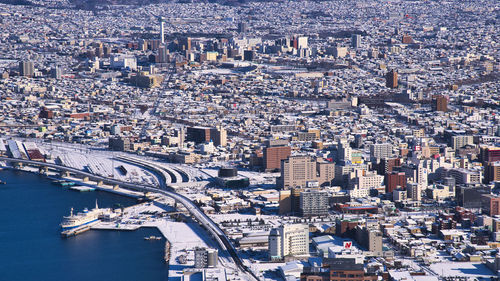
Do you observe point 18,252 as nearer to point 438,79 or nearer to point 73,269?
point 73,269

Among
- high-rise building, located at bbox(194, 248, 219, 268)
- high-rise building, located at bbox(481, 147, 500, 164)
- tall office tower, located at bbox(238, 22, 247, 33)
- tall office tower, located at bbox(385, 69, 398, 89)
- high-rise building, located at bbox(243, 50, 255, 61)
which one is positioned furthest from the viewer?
tall office tower, located at bbox(238, 22, 247, 33)

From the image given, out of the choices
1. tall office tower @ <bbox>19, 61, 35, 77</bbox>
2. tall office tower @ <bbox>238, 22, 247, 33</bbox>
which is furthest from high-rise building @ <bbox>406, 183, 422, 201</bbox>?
tall office tower @ <bbox>238, 22, 247, 33</bbox>

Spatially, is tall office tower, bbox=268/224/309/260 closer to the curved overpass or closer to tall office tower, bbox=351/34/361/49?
the curved overpass

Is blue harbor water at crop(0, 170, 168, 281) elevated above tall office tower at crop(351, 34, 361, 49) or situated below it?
below

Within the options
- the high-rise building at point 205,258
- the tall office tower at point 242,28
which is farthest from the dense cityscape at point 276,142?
the tall office tower at point 242,28

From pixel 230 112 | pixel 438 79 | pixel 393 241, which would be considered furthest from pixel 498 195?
pixel 438 79

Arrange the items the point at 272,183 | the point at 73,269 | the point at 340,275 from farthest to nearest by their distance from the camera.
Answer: the point at 272,183, the point at 73,269, the point at 340,275
